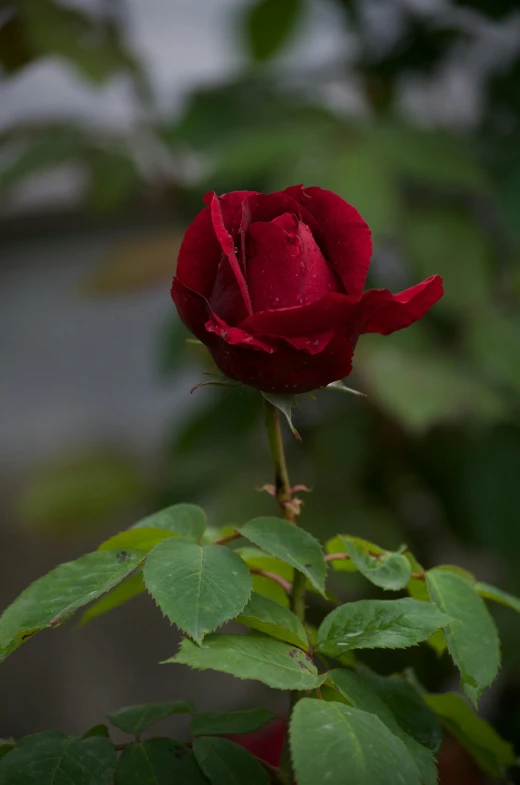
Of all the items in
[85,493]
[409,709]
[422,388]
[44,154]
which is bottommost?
[85,493]

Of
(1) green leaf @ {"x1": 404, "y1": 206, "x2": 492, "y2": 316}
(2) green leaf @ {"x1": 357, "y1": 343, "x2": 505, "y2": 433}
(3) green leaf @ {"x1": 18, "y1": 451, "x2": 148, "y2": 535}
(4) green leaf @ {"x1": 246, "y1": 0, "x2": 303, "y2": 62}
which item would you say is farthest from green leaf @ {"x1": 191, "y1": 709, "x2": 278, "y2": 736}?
(4) green leaf @ {"x1": 246, "y1": 0, "x2": 303, "y2": 62}

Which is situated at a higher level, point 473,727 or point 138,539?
point 138,539

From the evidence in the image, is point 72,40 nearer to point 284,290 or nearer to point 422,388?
point 422,388

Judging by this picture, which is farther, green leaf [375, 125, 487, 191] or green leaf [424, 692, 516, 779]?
green leaf [375, 125, 487, 191]

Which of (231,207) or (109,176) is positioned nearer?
(231,207)

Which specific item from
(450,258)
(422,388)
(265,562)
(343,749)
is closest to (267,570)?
(265,562)

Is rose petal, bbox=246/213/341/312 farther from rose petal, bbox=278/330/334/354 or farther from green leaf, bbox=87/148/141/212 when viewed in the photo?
green leaf, bbox=87/148/141/212

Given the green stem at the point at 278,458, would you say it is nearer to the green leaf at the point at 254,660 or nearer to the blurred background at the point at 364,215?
the green leaf at the point at 254,660
